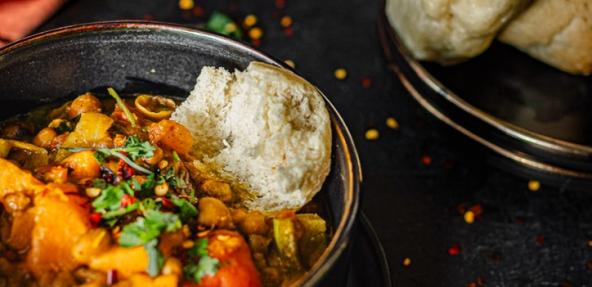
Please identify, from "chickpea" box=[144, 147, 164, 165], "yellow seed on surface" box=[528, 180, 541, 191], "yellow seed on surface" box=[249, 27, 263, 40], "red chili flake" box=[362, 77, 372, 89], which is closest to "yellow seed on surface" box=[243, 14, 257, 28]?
"yellow seed on surface" box=[249, 27, 263, 40]

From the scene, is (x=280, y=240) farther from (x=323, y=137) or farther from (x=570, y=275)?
(x=570, y=275)

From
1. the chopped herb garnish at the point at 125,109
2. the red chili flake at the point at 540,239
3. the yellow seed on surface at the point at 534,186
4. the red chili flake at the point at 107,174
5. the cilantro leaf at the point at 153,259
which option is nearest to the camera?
the cilantro leaf at the point at 153,259

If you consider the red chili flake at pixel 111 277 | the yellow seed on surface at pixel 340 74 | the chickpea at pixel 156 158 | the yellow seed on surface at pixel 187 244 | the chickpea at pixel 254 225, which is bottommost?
the yellow seed on surface at pixel 340 74

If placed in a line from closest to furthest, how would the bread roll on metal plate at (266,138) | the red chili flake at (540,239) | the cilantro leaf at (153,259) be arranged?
the cilantro leaf at (153,259) < the bread roll on metal plate at (266,138) < the red chili flake at (540,239)

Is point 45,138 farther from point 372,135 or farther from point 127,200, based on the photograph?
point 372,135

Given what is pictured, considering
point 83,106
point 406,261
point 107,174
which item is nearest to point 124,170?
point 107,174

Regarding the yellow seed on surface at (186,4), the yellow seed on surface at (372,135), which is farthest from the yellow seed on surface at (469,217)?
the yellow seed on surface at (186,4)

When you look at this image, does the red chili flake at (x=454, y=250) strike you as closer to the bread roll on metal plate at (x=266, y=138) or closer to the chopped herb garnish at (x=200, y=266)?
the bread roll on metal plate at (x=266, y=138)
